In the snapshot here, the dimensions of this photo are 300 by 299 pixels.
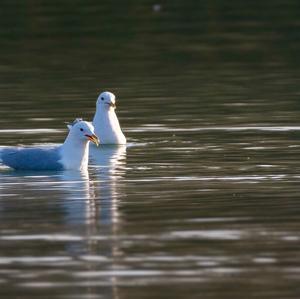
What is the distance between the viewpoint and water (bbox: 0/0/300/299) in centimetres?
1212

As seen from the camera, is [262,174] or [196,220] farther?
[262,174]

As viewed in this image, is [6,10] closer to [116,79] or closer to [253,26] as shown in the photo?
[253,26]

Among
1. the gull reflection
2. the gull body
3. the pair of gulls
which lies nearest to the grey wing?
the pair of gulls

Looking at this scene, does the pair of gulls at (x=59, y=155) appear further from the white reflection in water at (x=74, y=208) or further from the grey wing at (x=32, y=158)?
the white reflection in water at (x=74, y=208)

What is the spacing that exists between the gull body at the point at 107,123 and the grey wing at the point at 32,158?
234 cm

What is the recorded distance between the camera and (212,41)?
3447cm

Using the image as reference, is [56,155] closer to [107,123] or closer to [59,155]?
[59,155]

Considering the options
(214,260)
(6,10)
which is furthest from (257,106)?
(6,10)

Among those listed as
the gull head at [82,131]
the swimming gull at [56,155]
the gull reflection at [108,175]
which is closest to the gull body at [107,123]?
the gull reflection at [108,175]

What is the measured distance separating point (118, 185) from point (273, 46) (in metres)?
16.7

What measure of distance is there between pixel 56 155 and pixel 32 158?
29 centimetres

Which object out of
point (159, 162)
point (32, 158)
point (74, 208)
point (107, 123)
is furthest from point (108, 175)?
point (107, 123)

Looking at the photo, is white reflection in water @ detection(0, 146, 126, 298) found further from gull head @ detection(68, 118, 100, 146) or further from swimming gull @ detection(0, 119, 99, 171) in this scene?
gull head @ detection(68, 118, 100, 146)

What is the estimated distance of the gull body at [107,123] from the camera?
21.1 meters
